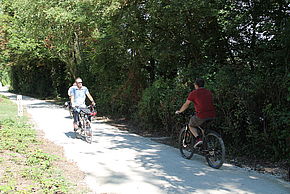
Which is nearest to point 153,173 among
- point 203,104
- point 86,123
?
point 203,104

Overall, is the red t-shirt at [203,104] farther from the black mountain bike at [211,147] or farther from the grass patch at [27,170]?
the grass patch at [27,170]

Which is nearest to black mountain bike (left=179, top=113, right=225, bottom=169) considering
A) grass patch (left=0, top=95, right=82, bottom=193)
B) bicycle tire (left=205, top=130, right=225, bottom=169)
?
bicycle tire (left=205, top=130, right=225, bottom=169)

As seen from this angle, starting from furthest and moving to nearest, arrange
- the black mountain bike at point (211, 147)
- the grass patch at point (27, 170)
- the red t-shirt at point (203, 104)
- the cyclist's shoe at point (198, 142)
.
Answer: the cyclist's shoe at point (198, 142), the red t-shirt at point (203, 104), the black mountain bike at point (211, 147), the grass patch at point (27, 170)

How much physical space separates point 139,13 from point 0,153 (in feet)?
26.5

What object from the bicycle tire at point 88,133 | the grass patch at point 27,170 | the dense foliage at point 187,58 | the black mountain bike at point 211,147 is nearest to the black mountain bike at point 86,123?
the bicycle tire at point 88,133

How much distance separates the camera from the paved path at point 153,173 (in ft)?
17.4

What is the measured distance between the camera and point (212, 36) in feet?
35.7

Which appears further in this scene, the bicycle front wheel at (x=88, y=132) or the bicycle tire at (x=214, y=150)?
the bicycle front wheel at (x=88, y=132)

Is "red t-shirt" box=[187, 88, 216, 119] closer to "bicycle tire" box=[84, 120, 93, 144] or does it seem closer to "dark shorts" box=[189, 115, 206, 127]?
"dark shorts" box=[189, 115, 206, 127]

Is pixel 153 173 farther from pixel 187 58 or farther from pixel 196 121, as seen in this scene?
pixel 187 58

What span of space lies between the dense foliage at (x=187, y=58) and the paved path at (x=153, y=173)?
1142mm

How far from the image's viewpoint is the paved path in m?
5.29

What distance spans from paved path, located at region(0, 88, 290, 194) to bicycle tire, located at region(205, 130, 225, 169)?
5.7 inches

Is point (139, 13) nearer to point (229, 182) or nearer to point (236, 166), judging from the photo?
point (236, 166)
